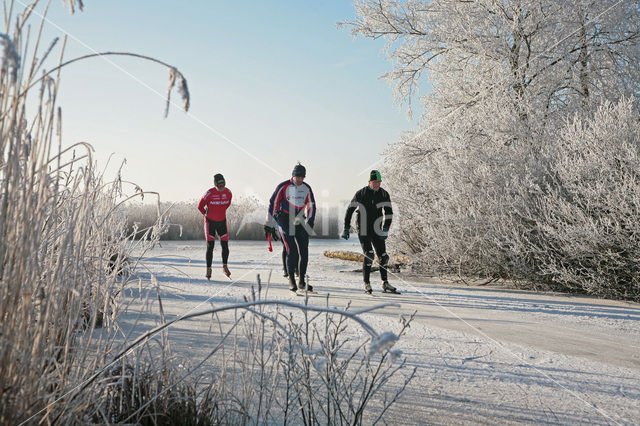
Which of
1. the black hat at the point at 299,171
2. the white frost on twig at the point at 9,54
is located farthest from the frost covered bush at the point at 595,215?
the white frost on twig at the point at 9,54

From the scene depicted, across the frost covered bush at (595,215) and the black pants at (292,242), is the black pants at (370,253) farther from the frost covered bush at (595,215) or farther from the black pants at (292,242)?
the frost covered bush at (595,215)

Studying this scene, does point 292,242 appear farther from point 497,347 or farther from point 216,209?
point 497,347

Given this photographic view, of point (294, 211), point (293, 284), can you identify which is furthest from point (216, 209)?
point (293, 284)

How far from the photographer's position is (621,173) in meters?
7.33

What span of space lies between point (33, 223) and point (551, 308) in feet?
22.5

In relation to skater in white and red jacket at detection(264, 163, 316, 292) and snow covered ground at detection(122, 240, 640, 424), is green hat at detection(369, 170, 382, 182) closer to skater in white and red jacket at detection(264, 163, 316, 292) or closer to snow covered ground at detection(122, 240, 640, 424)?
skater in white and red jacket at detection(264, 163, 316, 292)

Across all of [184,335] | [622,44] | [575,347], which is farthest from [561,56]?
[184,335]

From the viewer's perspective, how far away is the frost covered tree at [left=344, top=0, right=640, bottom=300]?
9.16 m

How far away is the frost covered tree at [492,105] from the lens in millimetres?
9156

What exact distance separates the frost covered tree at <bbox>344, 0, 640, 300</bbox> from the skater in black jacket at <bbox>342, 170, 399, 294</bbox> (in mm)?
1790

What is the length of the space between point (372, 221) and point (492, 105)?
4772 millimetres

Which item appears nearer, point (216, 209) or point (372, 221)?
point (372, 221)

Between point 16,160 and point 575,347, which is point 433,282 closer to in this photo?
point 575,347

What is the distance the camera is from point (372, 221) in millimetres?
8164
